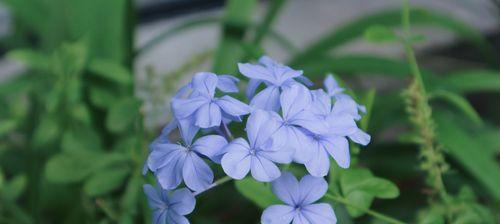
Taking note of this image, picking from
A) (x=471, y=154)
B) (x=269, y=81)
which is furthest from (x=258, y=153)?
(x=471, y=154)

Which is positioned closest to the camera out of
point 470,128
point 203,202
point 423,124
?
point 423,124

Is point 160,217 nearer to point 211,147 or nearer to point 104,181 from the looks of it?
point 211,147

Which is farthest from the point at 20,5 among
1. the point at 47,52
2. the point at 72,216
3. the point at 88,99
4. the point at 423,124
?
the point at 423,124

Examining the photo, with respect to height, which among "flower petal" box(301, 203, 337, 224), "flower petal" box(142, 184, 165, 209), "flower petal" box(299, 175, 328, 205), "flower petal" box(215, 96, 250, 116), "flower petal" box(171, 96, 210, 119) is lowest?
"flower petal" box(142, 184, 165, 209)

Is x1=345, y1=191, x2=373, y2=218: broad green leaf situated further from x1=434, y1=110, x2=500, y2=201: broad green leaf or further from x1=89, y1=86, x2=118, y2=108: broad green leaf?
x1=89, y1=86, x2=118, y2=108: broad green leaf

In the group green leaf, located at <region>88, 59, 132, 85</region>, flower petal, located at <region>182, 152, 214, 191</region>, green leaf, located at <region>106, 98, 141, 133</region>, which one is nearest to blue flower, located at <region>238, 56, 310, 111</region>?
flower petal, located at <region>182, 152, 214, 191</region>

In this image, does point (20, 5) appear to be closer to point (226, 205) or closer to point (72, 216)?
point (72, 216)

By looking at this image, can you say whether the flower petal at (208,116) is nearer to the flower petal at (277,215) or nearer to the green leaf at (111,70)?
the flower petal at (277,215)
